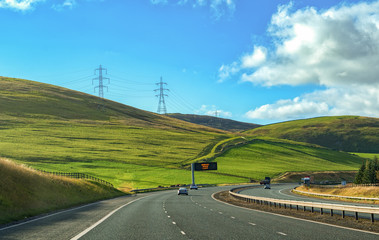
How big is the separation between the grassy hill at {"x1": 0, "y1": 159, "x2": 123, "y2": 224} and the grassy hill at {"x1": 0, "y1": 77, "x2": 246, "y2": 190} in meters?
32.8

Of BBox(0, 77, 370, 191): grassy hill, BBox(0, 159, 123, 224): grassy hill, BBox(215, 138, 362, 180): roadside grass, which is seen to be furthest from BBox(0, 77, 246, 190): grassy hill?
BBox(0, 159, 123, 224): grassy hill

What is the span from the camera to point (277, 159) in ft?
472

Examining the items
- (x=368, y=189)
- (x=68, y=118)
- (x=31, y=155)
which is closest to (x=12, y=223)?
(x=368, y=189)

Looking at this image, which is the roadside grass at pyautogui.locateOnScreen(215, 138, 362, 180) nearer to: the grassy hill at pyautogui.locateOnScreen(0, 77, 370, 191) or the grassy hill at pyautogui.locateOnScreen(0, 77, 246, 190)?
the grassy hill at pyautogui.locateOnScreen(0, 77, 370, 191)

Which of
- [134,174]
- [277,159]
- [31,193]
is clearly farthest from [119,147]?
[31,193]

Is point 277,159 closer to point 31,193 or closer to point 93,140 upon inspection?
point 93,140

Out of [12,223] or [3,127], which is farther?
[3,127]

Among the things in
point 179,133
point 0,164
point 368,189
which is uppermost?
point 179,133

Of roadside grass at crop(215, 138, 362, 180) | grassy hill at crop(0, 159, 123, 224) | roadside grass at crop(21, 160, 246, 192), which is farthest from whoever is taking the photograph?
roadside grass at crop(215, 138, 362, 180)

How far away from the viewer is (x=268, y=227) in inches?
750

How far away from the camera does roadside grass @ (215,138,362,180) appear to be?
394ft

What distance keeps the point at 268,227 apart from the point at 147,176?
78932 mm

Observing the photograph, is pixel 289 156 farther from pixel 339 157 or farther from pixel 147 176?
pixel 147 176

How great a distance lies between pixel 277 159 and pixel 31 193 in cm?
11918
